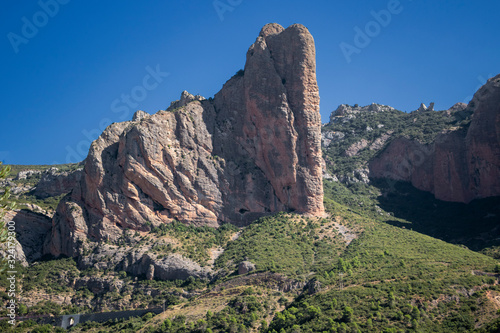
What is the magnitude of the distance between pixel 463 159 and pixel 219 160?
165 ft

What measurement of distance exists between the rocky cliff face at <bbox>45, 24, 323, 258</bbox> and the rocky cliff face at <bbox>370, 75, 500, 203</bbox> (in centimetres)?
3190

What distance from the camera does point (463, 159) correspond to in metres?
100

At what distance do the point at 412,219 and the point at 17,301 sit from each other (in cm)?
7432

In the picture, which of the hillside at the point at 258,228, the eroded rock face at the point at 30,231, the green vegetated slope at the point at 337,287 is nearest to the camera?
the green vegetated slope at the point at 337,287

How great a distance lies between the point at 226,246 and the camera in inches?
3231

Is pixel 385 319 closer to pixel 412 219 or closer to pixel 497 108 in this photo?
pixel 412 219

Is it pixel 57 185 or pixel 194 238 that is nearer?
pixel 194 238

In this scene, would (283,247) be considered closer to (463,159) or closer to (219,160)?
(219,160)

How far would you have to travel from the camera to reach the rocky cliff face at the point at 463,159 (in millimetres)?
94438

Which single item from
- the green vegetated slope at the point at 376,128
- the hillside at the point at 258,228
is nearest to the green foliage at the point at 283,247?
the hillside at the point at 258,228

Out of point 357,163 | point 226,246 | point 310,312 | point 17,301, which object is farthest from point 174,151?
point 357,163

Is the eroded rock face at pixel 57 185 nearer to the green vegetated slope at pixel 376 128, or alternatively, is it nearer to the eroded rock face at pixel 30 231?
the eroded rock face at pixel 30 231

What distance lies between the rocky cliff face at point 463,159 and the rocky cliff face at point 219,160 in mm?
31902

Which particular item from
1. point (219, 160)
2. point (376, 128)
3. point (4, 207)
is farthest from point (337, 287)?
point (376, 128)
